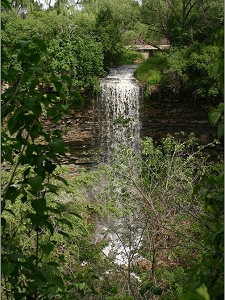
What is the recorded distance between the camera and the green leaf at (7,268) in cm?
124

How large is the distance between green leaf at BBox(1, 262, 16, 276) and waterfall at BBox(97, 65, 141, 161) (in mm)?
10761

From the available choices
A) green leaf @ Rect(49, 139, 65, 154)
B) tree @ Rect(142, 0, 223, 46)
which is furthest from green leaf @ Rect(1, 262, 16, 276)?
tree @ Rect(142, 0, 223, 46)

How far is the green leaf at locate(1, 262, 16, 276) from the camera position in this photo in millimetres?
1244

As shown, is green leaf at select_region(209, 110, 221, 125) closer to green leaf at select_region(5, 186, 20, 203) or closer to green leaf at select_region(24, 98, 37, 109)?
green leaf at select_region(24, 98, 37, 109)

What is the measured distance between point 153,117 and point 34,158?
11488mm

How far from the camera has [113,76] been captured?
1334 cm

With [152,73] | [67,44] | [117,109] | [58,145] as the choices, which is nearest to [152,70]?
[152,73]

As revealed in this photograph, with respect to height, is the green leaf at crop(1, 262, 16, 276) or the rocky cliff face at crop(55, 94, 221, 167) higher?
the green leaf at crop(1, 262, 16, 276)

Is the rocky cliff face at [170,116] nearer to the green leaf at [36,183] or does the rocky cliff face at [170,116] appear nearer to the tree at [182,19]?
the tree at [182,19]

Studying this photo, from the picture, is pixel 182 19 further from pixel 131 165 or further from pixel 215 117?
pixel 215 117

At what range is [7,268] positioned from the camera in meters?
1.26

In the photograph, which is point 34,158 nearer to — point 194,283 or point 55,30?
point 194,283

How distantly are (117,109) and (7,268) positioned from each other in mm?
11074

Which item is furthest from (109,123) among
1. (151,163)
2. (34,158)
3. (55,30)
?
(34,158)
